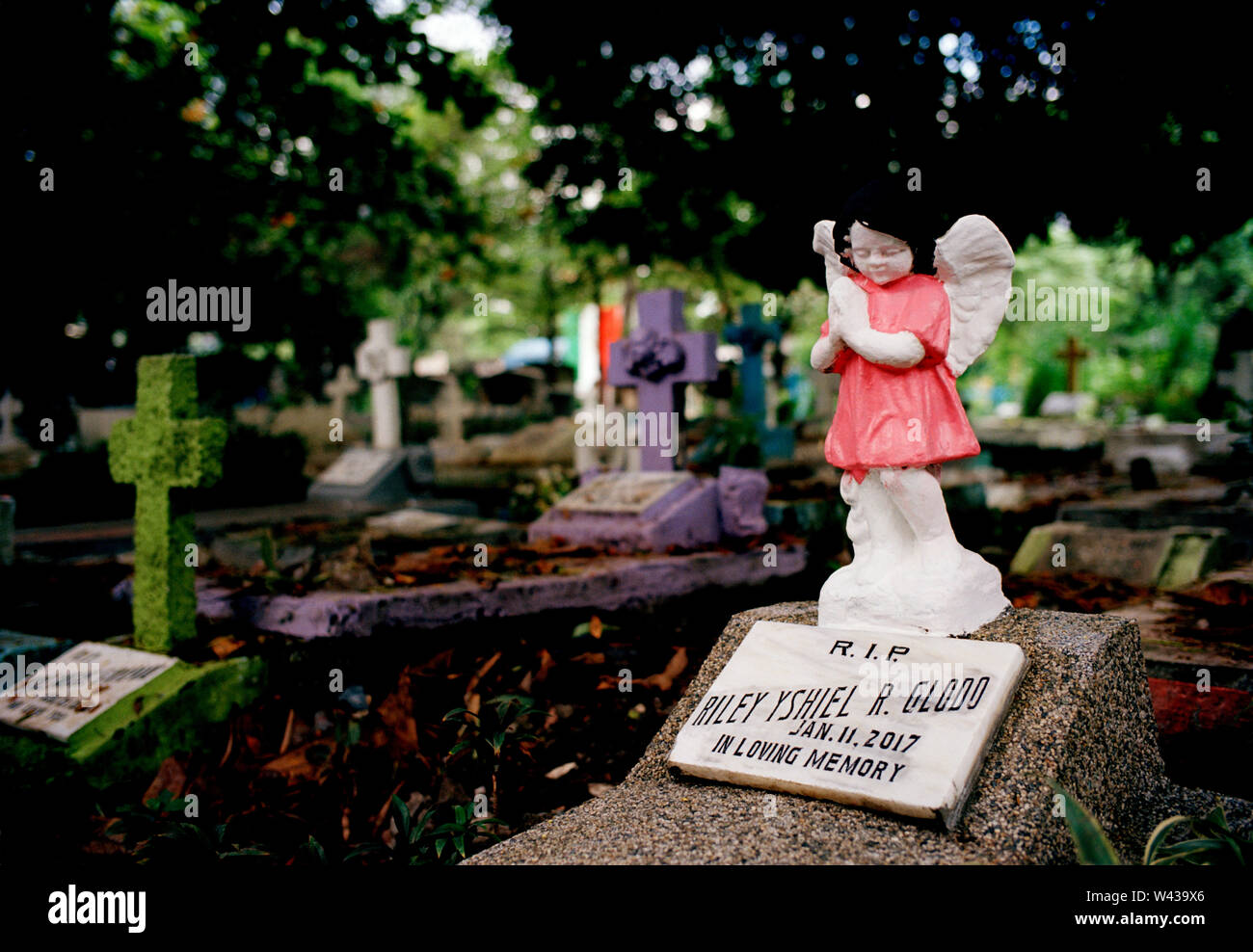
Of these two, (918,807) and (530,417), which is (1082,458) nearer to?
(530,417)

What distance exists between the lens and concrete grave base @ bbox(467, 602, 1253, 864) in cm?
217

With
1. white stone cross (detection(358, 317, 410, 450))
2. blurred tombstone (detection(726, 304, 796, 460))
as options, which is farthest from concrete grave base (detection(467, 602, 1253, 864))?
blurred tombstone (detection(726, 304, 796, 460))

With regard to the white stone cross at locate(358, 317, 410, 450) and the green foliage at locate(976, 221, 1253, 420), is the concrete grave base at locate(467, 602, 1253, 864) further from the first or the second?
the green foliage at locate(976, 221, 1253, 420)

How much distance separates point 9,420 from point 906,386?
1175 cm

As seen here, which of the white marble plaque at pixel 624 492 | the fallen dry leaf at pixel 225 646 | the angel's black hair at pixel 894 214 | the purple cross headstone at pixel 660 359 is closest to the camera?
the angel's black hair at pixel 894 214

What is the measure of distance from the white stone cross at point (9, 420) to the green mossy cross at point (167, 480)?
874cm

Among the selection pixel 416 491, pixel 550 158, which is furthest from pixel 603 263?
pixel 550 158

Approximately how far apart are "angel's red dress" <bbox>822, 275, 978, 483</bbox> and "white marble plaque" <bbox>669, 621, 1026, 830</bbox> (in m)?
0.56

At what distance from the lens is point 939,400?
9.40 ft

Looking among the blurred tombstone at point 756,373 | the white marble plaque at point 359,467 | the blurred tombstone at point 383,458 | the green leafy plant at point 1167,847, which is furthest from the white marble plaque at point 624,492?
the blurred tombstone at point 756,373

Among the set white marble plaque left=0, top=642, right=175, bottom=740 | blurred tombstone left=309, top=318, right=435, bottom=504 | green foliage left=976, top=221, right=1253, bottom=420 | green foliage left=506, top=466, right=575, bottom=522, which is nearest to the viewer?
white marble plaque left=0, top=642, right=175, bottom=740

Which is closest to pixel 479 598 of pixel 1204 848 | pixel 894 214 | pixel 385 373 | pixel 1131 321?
pixel 894 214

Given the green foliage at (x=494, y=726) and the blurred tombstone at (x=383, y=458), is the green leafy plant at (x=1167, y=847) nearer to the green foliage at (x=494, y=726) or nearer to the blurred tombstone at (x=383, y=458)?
the green foliage at (x=494, y=726)

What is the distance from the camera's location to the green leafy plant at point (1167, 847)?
1976 mm
